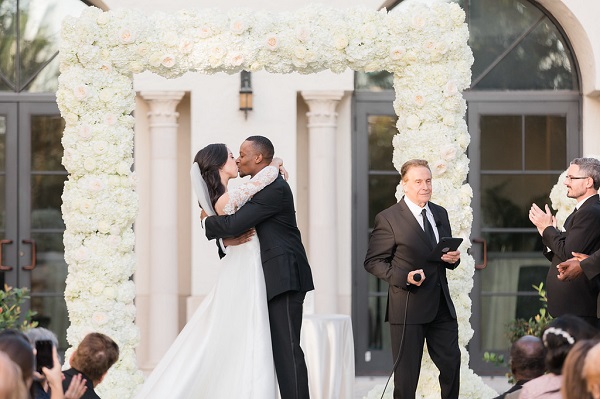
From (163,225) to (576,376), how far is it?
8210 millimetres

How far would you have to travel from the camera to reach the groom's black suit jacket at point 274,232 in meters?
7.12

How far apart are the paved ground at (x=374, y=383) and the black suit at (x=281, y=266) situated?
11.5 ft

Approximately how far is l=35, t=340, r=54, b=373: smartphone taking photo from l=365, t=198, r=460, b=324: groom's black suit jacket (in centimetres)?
293

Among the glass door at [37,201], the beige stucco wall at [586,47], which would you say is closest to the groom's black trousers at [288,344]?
the glass door at [37,201]

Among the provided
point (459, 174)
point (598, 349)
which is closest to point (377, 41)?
point (459, 174)

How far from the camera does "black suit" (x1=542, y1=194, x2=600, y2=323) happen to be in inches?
292

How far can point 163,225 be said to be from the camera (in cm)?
1161

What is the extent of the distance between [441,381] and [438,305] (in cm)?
55

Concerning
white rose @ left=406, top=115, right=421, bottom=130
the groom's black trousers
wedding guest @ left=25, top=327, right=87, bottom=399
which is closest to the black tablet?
the groom's black trousers

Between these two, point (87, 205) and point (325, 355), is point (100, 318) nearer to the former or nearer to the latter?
point (87, 205)

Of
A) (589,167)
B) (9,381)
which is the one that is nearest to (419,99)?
(589,167)

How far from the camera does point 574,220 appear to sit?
7508 mm

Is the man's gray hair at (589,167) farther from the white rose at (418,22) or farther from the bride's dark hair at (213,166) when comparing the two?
the bride's dark hair at (213,166)

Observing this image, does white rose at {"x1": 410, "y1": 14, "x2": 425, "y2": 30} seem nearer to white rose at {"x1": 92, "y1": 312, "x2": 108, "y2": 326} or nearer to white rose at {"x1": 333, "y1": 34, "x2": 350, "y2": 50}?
white rose at {"x1": 333, "y1": 34, "x2": 350, "y2": 50}
